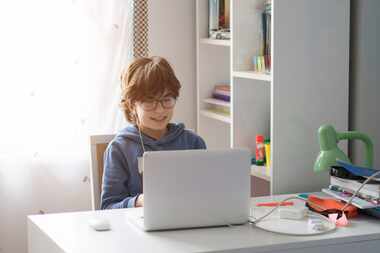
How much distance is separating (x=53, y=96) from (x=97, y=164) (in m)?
0.54

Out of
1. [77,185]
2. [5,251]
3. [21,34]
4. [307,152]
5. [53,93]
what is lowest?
[5,251]

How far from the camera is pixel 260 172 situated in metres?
2.75

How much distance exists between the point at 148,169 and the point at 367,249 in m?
0.64

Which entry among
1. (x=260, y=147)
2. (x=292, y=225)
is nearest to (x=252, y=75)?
(x=260, y=147)

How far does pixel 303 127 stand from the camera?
8.66ft

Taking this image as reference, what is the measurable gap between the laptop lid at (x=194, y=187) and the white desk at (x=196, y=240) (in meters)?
0.03

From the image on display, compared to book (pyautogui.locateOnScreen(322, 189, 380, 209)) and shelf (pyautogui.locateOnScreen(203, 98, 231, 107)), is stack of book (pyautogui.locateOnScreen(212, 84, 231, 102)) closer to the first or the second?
shelf (pyautogui.locateOnScreen(203, 98, 231, 107))

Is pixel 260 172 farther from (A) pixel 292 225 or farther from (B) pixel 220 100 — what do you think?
(A) pixel 292 225

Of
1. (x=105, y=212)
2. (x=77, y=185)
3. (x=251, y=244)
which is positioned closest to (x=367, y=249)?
(x=251, y=244)

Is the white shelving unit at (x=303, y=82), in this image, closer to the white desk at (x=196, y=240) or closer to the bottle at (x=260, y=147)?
the bottle at (x=260, y=147)

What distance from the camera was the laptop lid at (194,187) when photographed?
1987 mm

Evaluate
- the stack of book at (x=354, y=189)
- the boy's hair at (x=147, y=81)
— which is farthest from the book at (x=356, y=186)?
the boy's hair at (x=147, y=81)

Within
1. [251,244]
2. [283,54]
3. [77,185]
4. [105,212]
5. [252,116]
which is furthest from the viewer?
[77,185]

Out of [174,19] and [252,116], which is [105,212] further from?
[174,19]
